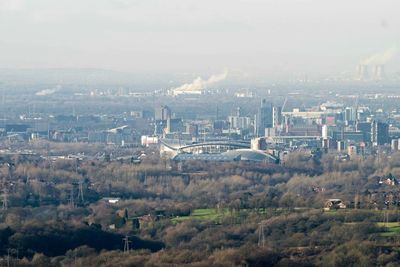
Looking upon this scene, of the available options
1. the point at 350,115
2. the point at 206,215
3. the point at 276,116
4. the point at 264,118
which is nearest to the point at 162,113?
the point at 264,118

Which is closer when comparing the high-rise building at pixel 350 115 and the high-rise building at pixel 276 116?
the high-rise building at pixel 276 116

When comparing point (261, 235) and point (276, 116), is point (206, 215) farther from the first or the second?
point (276, 116)

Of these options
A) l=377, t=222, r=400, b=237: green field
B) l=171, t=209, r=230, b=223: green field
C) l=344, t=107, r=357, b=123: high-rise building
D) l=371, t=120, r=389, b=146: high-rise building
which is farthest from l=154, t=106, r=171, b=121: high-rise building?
l=377, t=222, r=400, b=237: green field

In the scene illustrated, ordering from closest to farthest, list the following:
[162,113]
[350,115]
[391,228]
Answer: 1. [391,228]
2. [350,115]
3. [162,113]

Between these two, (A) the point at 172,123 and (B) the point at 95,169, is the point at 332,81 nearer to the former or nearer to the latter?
(A) the point at 172,123

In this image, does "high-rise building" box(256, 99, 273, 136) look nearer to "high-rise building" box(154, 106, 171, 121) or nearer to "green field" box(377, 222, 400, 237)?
"high-rise building" box(154, 106, 171, 121)

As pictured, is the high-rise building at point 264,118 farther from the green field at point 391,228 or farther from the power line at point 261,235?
the power line at point 261,235

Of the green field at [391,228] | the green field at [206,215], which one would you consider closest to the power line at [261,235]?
the green field at [206,215]

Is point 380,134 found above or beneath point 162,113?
above

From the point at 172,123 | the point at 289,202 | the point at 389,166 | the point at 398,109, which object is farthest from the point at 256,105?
Result: the point at 289,202
